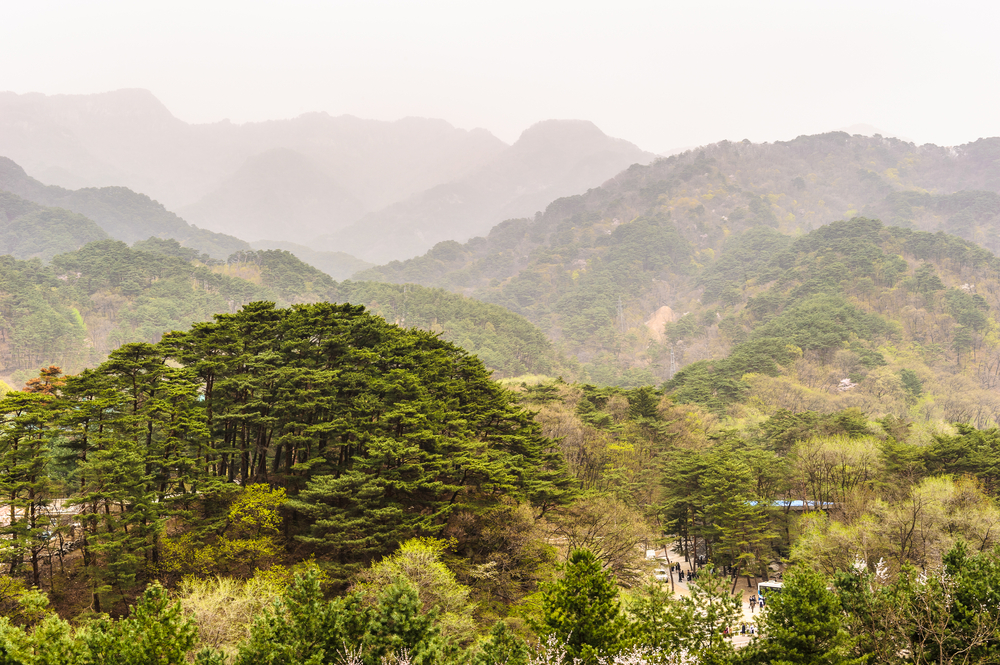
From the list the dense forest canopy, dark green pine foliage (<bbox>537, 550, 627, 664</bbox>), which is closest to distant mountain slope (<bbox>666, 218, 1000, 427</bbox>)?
the dense forest canopy

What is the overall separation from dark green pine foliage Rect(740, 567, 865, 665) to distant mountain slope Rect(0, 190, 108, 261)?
444 feet

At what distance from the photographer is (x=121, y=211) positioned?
14588 centimetres

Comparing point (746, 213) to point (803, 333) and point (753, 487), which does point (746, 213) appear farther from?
point (753, 487)

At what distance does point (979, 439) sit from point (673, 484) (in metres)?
17.6

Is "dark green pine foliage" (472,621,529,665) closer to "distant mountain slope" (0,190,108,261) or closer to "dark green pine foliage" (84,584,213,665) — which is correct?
"dark green pine foliage" (84,584,213,665)

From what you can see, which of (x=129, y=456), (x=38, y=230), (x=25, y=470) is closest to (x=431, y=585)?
(x=129, y=456)

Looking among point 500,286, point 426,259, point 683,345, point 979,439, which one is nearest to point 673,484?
point 979,439

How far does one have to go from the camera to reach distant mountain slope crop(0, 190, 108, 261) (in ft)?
349

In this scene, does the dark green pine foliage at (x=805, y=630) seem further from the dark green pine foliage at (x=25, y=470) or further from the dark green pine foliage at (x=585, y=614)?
the dark green pine foliage at (x=25, y=470)

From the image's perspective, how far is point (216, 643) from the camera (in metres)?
15.4

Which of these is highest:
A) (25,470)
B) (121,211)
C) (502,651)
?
(121,211)

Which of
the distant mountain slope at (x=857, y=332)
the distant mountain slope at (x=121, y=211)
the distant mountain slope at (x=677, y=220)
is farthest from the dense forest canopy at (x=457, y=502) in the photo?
the distant mountain slope at (x=121, y=211)

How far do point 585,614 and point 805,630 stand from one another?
5577 millimetres

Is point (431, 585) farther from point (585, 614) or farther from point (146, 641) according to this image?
point (146, 641)
